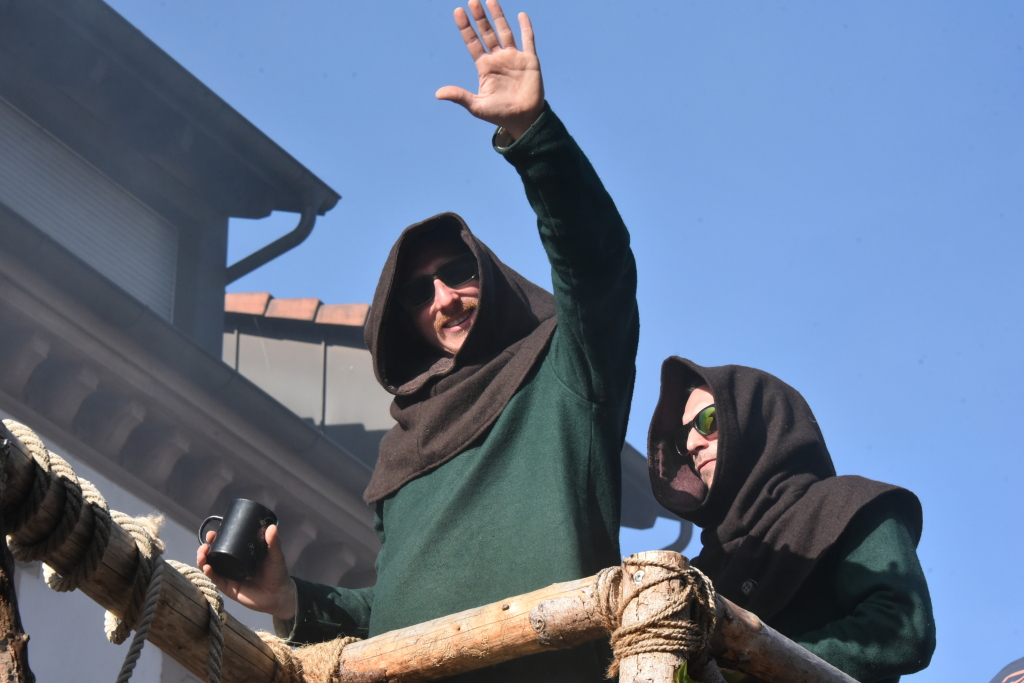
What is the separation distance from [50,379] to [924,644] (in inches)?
231

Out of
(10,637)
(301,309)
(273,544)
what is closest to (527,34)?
(273,544)

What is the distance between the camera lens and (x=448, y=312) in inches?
154

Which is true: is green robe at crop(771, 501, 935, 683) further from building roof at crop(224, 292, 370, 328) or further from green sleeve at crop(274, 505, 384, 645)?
building roof at crop(224, 292, 370, 328)

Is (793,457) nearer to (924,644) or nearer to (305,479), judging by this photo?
(924,644)

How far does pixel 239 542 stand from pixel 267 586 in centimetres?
16

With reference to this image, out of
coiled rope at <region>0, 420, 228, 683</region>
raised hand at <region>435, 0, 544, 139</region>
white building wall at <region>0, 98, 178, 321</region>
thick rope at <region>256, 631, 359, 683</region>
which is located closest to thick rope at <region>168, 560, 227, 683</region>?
coiled rope at <region>0, 420, 228, 683</region>

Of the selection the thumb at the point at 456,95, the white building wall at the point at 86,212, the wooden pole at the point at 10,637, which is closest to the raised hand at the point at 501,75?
the thumb at the point at 456,95

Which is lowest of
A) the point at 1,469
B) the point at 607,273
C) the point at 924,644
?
the point at 1,469

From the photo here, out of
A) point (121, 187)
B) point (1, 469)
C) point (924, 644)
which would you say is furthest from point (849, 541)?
point (121, 187)

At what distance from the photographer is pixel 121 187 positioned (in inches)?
398

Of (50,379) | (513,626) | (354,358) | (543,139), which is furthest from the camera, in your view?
(354,358)

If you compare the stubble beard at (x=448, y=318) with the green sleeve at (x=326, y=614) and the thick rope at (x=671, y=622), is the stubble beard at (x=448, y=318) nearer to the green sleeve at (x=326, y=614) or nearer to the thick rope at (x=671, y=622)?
the green sleeve at (x=326, y=614)

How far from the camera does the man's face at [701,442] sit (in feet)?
14.1

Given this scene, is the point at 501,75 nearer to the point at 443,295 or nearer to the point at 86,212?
the point at 443,295
